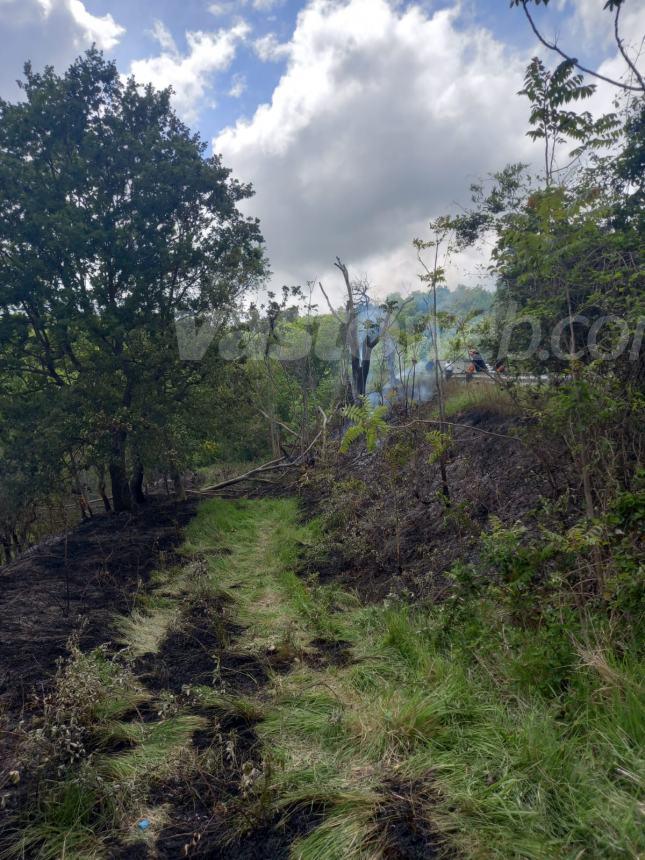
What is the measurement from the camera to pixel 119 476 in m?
11.1

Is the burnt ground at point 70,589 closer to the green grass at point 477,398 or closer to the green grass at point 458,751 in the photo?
the green grass at point 458,751

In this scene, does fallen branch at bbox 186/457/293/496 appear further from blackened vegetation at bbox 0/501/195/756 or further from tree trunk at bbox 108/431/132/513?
blackened vegetation at bbox 0/501/195/756

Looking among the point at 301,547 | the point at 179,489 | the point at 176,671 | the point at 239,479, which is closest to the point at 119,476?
the point at 179,489

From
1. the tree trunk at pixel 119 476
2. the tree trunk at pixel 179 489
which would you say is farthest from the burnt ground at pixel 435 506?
the tree trunk at pixel 179 489

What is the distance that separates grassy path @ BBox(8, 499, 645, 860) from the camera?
2221 mm

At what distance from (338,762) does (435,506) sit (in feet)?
14.9

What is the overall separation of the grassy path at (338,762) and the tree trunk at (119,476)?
562 centimetres

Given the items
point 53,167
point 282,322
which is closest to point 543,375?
point 53,167

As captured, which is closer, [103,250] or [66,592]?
[66,592]

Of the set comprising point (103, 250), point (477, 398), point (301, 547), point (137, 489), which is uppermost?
point (103, 250)

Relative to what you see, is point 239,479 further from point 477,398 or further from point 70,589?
point 70,589

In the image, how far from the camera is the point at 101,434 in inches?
374

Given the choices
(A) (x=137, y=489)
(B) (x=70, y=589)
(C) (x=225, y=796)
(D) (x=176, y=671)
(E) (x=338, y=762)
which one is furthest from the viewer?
(A) (x=137, y=489)

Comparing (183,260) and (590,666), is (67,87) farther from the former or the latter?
(590,666)
